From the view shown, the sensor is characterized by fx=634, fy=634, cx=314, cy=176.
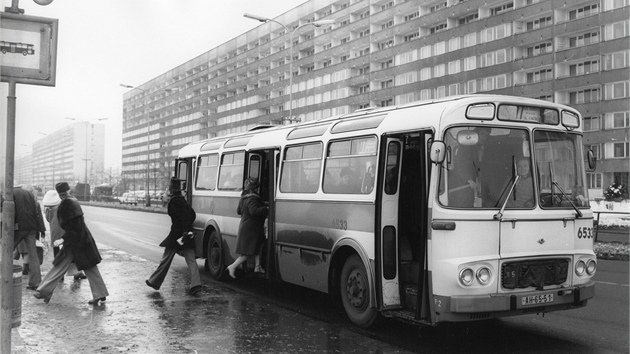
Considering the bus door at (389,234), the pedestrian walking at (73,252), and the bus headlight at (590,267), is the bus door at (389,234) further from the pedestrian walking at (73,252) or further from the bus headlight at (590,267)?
the pedestrian walking at (73,252)

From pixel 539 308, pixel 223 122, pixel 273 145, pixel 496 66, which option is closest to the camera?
pixel 539 308

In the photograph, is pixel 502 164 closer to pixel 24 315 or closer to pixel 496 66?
pixel 24 315

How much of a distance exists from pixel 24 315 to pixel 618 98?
55004mm

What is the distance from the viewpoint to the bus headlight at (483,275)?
6.93m

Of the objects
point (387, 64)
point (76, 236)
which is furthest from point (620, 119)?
point (76, 236)

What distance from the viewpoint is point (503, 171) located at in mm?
7320

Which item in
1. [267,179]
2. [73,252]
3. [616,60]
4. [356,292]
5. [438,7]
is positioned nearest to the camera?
[356,292]

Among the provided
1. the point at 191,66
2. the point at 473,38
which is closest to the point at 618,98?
the point at 473,38

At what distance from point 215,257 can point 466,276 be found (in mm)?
6968

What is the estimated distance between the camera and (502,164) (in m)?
7.32

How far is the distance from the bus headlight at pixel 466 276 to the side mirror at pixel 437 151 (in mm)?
1230

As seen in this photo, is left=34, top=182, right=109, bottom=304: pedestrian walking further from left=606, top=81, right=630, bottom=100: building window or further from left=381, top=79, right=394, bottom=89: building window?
left=381, top=79, right=394, bottom=89: building window

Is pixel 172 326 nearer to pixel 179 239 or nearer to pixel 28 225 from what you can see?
pixel 179 239

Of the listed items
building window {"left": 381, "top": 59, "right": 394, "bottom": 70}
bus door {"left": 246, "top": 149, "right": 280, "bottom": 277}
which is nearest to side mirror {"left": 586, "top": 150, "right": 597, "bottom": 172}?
bus door {"left": 246, "top": 149, "right": 280, "bottom": 277}
